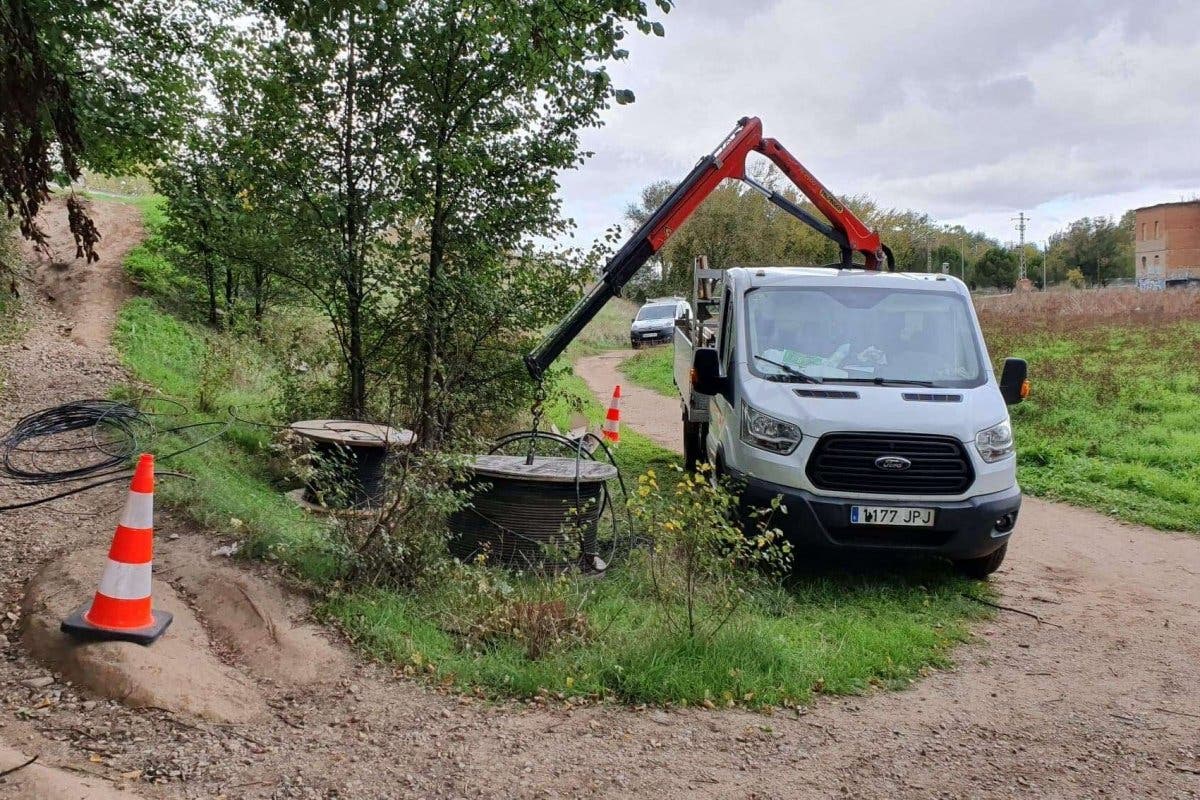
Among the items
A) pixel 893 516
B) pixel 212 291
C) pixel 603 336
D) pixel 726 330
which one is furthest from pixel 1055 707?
pixel 603 336

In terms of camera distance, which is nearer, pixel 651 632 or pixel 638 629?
pixel 651 632

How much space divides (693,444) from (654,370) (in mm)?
13291

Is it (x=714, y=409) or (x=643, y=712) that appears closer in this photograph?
(x=643, y=712)

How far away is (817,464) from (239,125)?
6053 millimetres

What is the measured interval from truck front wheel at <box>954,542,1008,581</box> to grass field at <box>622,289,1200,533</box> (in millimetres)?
3172

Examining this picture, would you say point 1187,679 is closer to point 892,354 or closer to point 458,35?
point 892,354

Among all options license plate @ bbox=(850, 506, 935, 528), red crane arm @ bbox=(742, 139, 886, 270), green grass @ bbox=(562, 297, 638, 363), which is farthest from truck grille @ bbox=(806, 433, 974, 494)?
green grass @ bbox=(562, 297, 638, 363)

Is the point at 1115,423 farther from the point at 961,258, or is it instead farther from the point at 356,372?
the point at 961,258

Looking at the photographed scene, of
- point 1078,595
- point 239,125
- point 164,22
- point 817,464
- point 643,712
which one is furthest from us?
point 164,22

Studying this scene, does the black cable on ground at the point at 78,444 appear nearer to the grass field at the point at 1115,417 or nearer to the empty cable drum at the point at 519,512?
the empty cable drum at the point at 519,512

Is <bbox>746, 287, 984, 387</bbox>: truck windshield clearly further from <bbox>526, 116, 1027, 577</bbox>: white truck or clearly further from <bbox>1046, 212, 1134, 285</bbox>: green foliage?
<bbox>1046, 212, 1134, 285</bbox>: green foliage

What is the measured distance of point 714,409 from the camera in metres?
7.73

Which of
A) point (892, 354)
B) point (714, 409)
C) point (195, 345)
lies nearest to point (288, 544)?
point (714, 409)

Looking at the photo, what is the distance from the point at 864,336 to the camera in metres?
6.88
